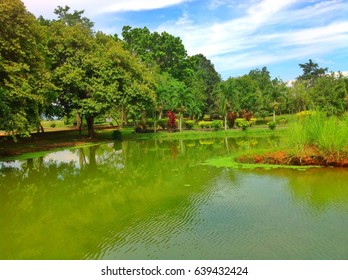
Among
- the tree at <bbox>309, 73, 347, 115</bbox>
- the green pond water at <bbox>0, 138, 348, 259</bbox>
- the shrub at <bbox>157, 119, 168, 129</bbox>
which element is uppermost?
the tree at <bbox>309, 73, 347, 115</bbox>

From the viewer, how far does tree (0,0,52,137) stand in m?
17.4

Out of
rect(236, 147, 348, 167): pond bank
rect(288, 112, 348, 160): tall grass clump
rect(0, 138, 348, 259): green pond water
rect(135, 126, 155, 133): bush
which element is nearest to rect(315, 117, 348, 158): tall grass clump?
rect(288, 112, 348, 160): tall grass clump

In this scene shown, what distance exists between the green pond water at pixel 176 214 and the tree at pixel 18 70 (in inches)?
185

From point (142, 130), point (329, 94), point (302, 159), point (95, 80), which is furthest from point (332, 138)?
point (329, 94)

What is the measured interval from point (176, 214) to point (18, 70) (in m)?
13.3

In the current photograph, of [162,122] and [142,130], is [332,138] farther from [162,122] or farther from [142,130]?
[162,122]

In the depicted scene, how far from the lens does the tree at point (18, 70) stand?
57.0 ft

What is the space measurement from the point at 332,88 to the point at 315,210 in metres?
33.5

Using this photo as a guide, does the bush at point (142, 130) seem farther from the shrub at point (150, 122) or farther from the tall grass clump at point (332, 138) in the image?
the tall grass clump at point (332, 138)

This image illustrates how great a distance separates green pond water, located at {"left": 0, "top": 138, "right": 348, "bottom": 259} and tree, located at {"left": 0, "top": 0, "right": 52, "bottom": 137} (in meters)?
4.70

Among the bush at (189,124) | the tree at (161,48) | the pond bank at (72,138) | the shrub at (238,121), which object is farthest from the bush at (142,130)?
the tree at (161,48)

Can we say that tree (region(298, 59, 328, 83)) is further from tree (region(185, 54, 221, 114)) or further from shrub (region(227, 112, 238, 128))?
shrub (region(227, 112, 238, 128))

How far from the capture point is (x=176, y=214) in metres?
8.08
